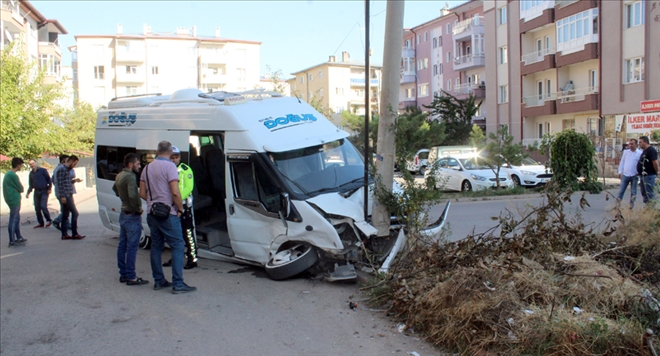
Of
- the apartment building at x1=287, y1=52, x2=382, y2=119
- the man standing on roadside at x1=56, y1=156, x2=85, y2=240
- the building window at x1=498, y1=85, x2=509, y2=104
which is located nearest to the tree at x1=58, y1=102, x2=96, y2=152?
the man standing on roadside at x1=56, y1=156, x2=85, y2=240

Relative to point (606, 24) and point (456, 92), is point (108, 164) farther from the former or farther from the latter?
point (456, 92)

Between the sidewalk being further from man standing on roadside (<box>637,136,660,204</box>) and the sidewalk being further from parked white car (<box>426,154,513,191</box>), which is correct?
man standing on roadside (<box>637,136,660,204</box>)

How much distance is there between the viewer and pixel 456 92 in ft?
167

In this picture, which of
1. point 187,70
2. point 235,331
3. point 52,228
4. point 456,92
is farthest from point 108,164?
point 187,70

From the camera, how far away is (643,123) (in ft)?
83.0

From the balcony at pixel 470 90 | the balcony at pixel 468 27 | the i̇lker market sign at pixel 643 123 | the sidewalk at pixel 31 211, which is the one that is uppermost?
the balcony at pixel 468 27

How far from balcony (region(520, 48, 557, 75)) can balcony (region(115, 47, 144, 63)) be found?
167ft

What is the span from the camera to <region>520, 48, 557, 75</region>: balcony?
34719 mm

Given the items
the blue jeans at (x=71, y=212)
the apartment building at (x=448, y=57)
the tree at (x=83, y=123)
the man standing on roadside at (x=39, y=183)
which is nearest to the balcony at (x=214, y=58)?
the apartment building at (x=448, y=57)

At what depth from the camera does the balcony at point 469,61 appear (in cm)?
4731

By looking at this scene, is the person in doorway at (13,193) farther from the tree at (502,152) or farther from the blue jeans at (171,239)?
the tree at (502,152)

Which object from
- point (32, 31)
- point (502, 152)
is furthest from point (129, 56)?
point (502, 152)

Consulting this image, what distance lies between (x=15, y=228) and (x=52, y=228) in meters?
2.78

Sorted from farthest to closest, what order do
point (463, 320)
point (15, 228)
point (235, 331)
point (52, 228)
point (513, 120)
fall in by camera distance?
point (513, 120)
point (52, 228)
point (15, 228)
point (235, 331)
point (463, 320)
